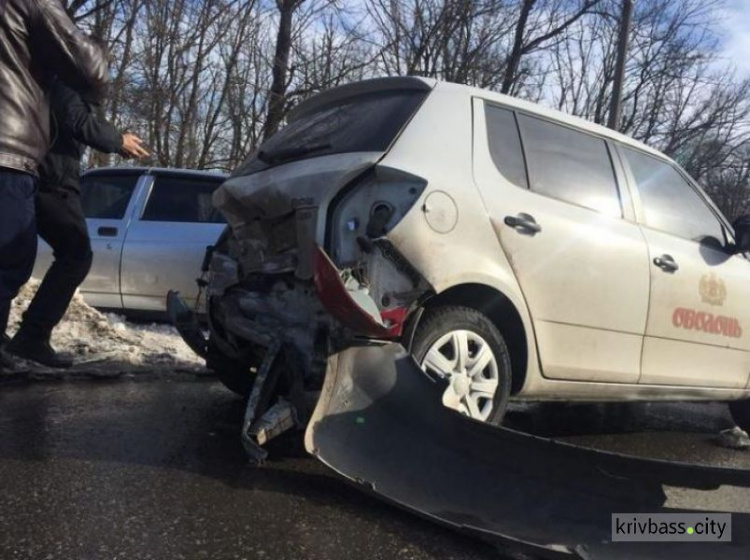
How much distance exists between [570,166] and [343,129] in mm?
1254

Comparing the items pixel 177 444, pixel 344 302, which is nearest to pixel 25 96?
pixel 177 444

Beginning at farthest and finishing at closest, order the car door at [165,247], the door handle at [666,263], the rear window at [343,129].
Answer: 1. the car door at [165,247]
2. the door handle at [666,263]
3. the rear window at [343,129]

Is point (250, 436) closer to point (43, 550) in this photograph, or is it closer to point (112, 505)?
point (112, 505)

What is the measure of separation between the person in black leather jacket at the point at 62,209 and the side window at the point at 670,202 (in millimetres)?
3059

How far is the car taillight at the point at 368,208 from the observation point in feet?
9.93

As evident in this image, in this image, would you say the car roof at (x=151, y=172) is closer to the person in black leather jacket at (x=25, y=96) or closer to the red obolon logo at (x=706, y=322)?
the person in black leather jacket at (x=25, y=96)

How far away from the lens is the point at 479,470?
282 centimetres

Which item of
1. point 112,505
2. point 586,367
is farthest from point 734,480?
point 112,505

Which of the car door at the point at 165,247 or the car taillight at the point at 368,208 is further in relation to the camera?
the car door at the point at 165,247

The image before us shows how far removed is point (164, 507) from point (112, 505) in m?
0.18

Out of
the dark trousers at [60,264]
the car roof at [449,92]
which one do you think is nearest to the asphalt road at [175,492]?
the dark trousers at [60,264]

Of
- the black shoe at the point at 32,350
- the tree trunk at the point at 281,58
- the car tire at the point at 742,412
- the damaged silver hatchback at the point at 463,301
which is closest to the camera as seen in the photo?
the damaged silver hatchback at the point at 463,301

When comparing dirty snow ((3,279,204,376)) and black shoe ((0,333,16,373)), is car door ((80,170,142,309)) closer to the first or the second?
dirty snow ((3,279,204,376))

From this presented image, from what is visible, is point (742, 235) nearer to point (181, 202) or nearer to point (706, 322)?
point (706, 322)
